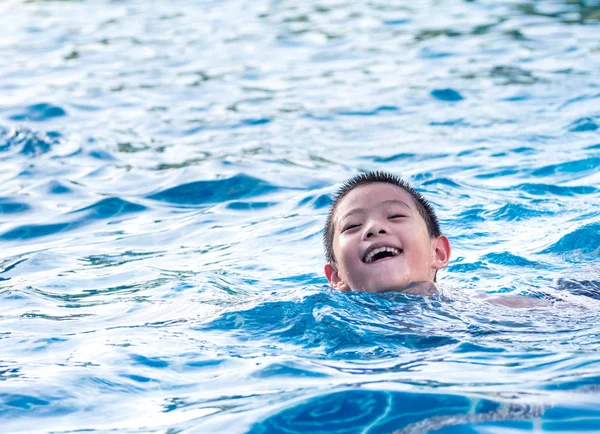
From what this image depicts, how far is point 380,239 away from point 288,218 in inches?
101

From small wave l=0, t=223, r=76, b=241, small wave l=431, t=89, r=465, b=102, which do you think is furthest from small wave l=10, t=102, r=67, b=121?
small wave l=431, t=89, r=465, b=102

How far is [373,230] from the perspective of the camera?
4812 mm

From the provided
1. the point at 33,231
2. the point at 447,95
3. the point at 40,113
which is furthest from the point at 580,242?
the point at 40,113

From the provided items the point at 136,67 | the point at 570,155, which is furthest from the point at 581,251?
the point at 136,67

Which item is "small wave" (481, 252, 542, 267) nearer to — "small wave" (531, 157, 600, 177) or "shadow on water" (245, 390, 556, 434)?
"small wave" (531, 157, 600, 177)

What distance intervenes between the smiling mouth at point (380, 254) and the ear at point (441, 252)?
1.20 feet

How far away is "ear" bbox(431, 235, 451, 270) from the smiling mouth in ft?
1.20

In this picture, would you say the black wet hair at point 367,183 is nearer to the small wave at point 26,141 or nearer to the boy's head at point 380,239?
the boy's head at point 380,239

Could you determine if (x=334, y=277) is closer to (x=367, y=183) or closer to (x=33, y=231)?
(x=367, y=183)

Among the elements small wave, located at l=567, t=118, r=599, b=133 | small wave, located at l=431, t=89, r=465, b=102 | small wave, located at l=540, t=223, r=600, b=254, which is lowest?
small wave, located at l=431, t=89, r=465, b=102

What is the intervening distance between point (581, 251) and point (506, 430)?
3.30 metres

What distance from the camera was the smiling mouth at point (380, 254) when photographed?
4.80 metres

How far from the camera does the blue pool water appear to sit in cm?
370

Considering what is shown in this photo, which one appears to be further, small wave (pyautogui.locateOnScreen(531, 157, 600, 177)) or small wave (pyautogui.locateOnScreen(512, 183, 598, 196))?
small wave (pyautogui.locateOnScreen(531, 157, 600, 177))
